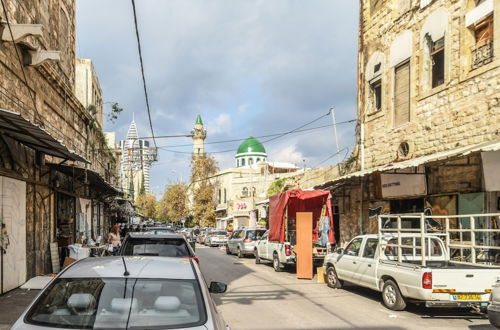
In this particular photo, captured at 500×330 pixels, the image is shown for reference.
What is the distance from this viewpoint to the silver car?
342 centimetres

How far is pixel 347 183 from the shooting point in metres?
20.4

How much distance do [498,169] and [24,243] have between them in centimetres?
1245

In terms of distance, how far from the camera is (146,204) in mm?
107938

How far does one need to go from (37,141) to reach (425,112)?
1267cm

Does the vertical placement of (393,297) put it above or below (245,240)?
above

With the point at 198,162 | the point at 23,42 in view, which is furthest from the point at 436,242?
the point at 198,162

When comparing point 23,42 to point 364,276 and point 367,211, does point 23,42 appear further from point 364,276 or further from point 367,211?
point 367,211

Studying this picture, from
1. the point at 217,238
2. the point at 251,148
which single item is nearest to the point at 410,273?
the point at 217,238

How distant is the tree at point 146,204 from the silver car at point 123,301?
97.6 meters

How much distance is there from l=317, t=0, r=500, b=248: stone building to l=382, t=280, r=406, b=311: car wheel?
3.69 meters

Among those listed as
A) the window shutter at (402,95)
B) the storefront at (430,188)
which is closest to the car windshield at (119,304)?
the storefront at (430,188)

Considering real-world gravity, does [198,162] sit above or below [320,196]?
above

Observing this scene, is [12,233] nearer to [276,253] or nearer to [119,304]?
[119,304]

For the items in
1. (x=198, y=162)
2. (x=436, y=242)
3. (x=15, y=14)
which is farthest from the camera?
(x=198, y=162)
